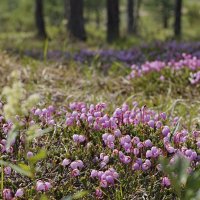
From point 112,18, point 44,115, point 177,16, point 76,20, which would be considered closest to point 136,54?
point 44,115

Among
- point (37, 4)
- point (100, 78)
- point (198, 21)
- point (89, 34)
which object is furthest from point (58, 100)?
point (198, 21)

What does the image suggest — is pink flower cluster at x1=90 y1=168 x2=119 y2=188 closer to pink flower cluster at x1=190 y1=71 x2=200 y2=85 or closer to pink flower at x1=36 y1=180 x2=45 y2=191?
pink flower at x1=36 y1=180 x2=45 y2=191

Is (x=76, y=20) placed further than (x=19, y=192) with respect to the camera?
Yes

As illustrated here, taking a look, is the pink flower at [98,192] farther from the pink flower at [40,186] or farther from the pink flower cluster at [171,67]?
the pink flower cluster at [171,67]

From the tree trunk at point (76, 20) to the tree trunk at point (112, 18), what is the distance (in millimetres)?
1532

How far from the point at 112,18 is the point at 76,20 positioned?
215cm

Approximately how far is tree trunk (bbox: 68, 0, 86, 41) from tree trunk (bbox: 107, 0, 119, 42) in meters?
1.53

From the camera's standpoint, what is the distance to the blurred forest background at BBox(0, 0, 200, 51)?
17.4 meters

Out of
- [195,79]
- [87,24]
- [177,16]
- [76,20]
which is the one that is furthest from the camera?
[87,24]

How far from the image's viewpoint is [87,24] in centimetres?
4841

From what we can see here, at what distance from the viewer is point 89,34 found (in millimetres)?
30844

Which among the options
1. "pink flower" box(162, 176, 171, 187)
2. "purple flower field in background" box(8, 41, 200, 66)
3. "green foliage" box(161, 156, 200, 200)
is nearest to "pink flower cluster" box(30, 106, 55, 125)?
"pink flower" box(162, 176, 171, 187)

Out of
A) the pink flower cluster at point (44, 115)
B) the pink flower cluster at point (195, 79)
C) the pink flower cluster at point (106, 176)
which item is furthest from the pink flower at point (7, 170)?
the pink flower cluster at point (195, 79)

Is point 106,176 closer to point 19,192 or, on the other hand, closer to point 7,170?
point 19,192
